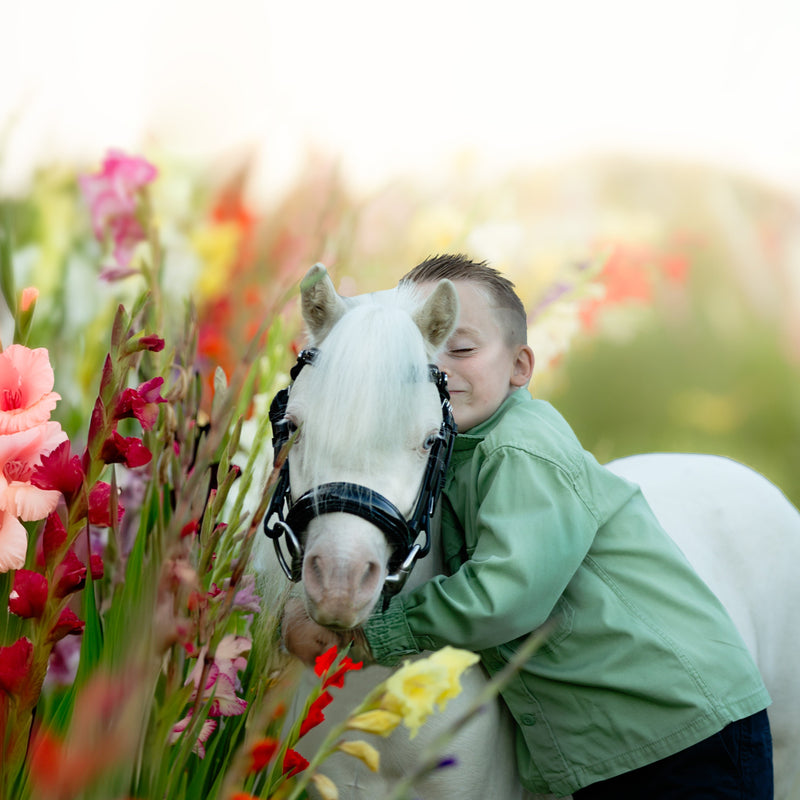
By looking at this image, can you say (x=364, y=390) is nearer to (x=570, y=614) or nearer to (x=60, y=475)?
(x=60, y=475)

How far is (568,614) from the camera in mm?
Result: 1280

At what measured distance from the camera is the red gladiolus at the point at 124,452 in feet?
2.83

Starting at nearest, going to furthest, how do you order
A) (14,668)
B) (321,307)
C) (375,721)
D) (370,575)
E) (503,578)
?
(375,721), (14,668), (370,575), (503,578), (321,307)

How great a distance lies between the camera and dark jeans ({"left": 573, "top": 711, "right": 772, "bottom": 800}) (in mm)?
1273

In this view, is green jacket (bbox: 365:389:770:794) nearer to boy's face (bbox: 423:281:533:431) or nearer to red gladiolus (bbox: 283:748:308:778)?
boy's face (bbox: 423:281:533:431)

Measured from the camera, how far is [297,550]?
1.07m

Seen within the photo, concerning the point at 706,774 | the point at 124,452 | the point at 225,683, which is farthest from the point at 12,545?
the point at 706,774

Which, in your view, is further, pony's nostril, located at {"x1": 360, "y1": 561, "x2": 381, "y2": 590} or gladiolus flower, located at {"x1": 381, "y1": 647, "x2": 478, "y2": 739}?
pony's nostril, located at {"x1": 360, "y1": 561, "x2": 381, "y2": 590}

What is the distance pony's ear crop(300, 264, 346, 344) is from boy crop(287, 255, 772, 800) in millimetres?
188

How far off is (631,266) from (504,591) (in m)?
3.01

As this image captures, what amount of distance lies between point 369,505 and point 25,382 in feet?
1.35

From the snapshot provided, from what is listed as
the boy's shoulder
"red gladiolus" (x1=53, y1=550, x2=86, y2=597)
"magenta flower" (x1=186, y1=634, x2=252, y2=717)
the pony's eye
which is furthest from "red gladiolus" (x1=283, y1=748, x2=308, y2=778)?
the boy's shoulder

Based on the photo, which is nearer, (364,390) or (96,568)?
(96,568)

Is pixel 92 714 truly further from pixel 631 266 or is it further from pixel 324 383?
pixel 631 266
